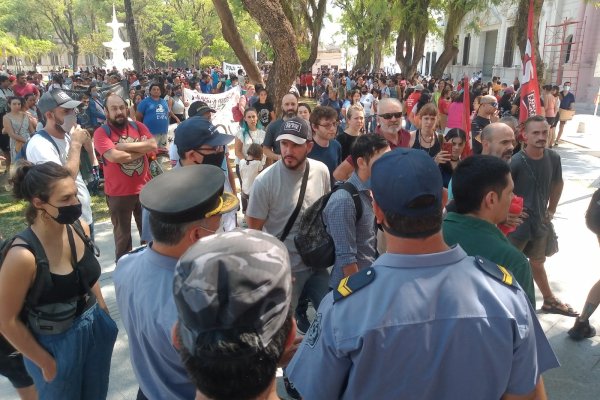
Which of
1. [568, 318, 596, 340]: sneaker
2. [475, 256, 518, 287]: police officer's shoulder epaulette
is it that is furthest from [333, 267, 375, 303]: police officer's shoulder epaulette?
[568, 318, 596, 340]: sneaker

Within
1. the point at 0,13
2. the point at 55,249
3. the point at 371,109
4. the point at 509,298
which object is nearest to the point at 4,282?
the point at 55,249

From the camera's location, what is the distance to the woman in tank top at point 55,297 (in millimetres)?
2016

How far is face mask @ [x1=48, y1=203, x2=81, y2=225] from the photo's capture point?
90.1 inches

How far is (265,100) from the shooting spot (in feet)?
25.1

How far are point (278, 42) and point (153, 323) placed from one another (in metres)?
6.14

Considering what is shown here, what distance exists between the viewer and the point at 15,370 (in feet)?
8.32

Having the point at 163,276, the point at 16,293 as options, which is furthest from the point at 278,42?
the point at 163,276

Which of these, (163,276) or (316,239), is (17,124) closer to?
(316,239)

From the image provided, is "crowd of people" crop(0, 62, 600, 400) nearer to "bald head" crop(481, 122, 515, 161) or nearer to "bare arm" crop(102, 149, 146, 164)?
"bald head" crop(481, 122, 515, 161)

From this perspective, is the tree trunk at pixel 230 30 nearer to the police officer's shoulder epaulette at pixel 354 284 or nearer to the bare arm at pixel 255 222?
the bare arm at pixel 255 222

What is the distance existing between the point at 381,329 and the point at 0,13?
71.1 m

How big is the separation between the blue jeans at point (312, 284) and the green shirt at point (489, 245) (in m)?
1.30

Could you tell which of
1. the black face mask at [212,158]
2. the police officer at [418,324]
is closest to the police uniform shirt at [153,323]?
the police officer at [418,324]

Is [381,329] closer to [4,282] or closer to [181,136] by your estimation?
[4,282]
